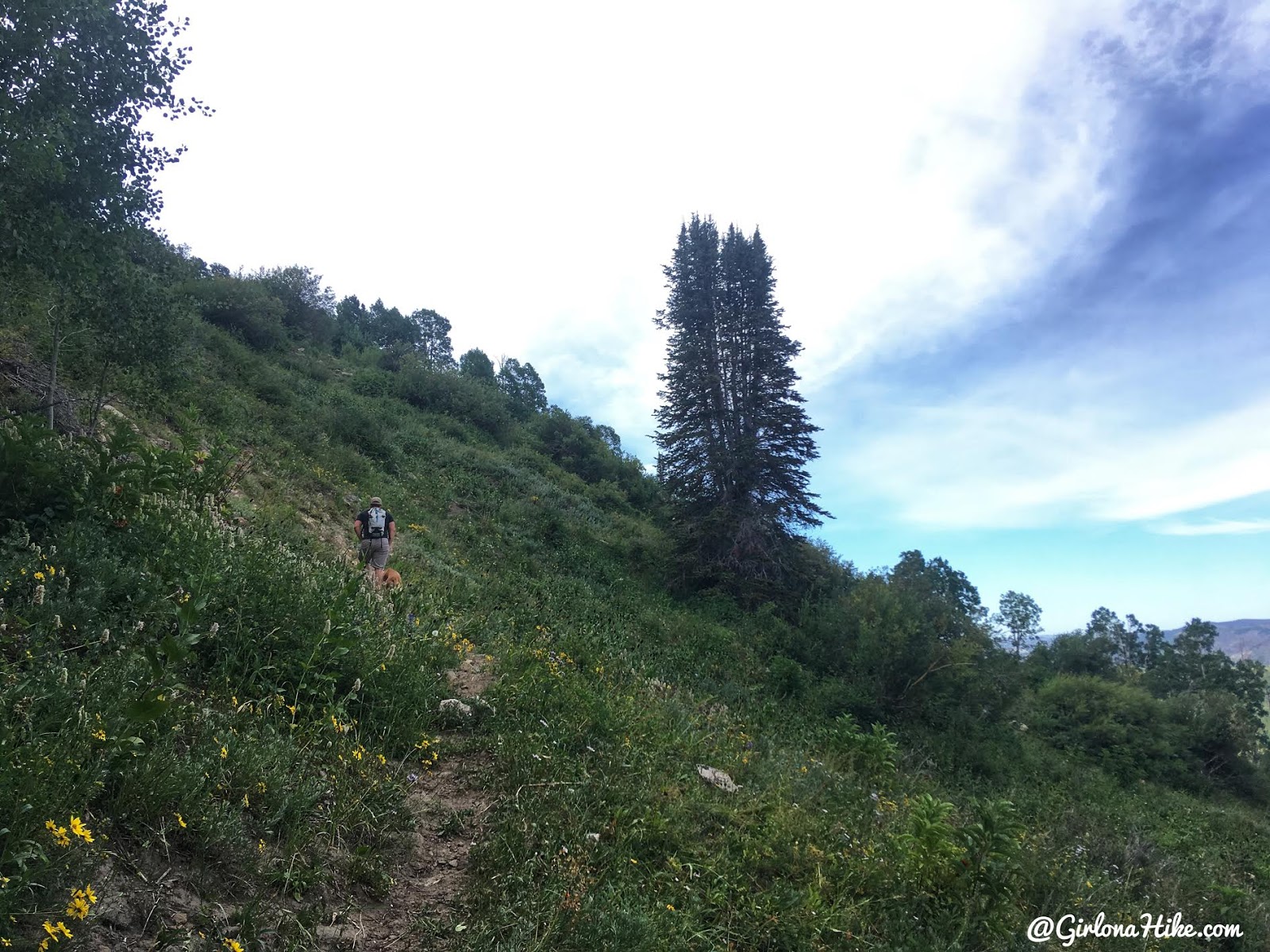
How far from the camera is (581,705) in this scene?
17.6 ft

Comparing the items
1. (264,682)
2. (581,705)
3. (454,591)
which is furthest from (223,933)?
(454,591)

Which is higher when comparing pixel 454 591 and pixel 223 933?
pixel 454 591

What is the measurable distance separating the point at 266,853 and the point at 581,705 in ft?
9.60

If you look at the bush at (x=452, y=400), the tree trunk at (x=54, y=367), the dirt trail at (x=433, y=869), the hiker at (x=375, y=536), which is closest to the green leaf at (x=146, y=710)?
the dirt trail at (x=433, y=869)

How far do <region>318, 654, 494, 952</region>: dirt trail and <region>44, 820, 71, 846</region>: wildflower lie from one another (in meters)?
1.14

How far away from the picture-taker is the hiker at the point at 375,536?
27.9 feet

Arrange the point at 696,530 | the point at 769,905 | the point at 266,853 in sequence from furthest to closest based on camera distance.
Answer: the point at 696,530 < the point at 769,905 < the point at 266,853

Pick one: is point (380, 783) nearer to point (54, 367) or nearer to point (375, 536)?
point (375, 536)

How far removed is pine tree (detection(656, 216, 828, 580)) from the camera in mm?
18141

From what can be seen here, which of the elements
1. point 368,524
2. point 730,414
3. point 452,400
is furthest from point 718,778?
point 452,400

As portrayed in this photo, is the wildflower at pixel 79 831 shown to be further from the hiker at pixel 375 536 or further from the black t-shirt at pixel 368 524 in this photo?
the black t-shirt at pixel 368 524

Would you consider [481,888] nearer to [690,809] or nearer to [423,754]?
[423,754]

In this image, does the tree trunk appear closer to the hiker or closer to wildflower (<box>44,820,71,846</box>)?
the hiker

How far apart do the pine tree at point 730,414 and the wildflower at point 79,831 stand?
16.1 metres
